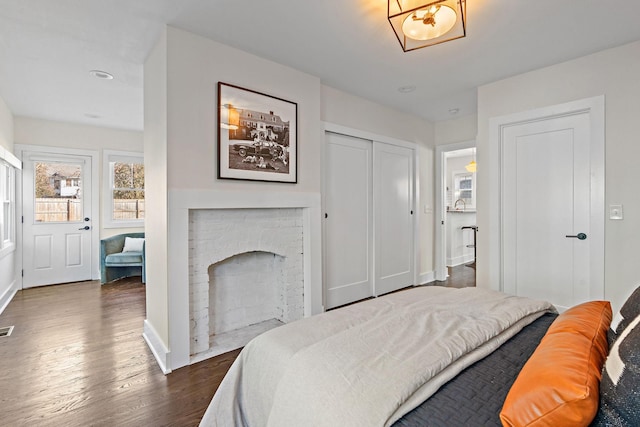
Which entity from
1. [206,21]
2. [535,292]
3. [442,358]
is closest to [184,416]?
[442,358]

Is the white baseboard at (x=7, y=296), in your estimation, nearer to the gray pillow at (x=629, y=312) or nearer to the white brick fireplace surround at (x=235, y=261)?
the white brick fireplace surround at (x=235, y=261)

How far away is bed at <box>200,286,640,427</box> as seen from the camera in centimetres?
76

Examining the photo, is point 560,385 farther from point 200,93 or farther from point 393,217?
point 393,217

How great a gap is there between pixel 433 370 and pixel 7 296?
5.18 metres

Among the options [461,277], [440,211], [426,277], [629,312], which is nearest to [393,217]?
[440,211]

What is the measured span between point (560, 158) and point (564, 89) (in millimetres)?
647

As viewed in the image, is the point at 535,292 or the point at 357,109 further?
the point at 357,109

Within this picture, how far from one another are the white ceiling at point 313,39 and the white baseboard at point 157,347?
2394 mm

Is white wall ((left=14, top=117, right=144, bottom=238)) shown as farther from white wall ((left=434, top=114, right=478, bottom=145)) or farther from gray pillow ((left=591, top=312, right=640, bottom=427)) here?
gray pillow ((left=591, top=312, right=640, bottom=427))

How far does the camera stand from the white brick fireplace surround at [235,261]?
237 centimetres

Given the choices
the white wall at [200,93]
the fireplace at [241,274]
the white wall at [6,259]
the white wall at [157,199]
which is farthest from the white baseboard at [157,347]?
the white wall at [6,259]

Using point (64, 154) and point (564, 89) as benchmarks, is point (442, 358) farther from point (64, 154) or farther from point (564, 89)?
point (64, 154)

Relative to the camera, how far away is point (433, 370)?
103cm

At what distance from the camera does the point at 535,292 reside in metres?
3.29
